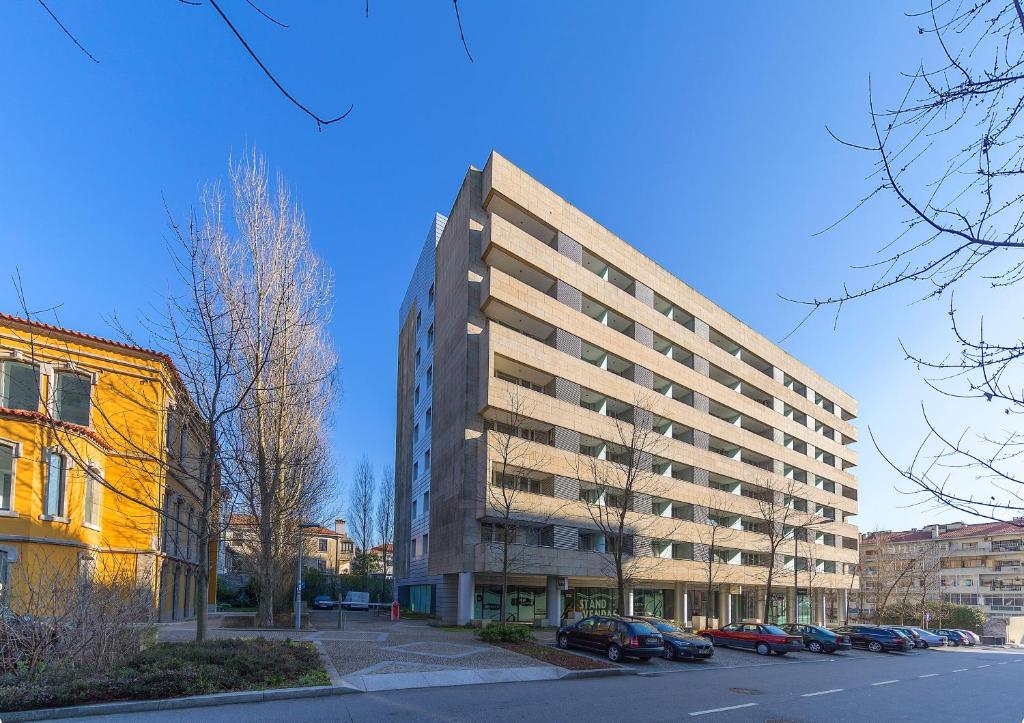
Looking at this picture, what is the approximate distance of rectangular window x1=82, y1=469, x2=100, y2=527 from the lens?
2423 centimetres

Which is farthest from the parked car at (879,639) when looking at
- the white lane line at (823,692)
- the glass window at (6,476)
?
the glass window at (6,476)

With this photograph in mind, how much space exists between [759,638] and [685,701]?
17741 millimetres

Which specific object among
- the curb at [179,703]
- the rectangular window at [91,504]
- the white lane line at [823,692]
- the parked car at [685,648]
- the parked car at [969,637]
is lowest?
the parked car at [969,637]

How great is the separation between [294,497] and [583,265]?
2271cm

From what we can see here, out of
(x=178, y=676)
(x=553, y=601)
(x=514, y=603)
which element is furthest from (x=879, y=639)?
(x=178, y=676)

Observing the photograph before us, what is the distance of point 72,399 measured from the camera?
993 inches

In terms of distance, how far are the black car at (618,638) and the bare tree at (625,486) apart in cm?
1349

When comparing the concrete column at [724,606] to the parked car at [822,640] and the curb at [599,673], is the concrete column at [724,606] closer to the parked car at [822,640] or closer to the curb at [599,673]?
the parked car at [822,640]

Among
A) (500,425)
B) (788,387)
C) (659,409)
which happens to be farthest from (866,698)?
(788,387)

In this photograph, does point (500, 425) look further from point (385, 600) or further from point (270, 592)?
point (385, 600)

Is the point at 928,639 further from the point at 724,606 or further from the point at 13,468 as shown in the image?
the point at 13,468

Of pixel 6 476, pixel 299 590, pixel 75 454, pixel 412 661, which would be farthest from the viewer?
pixel 299 590

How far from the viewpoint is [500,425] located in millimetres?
35688

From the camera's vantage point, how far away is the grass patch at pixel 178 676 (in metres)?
10.6
